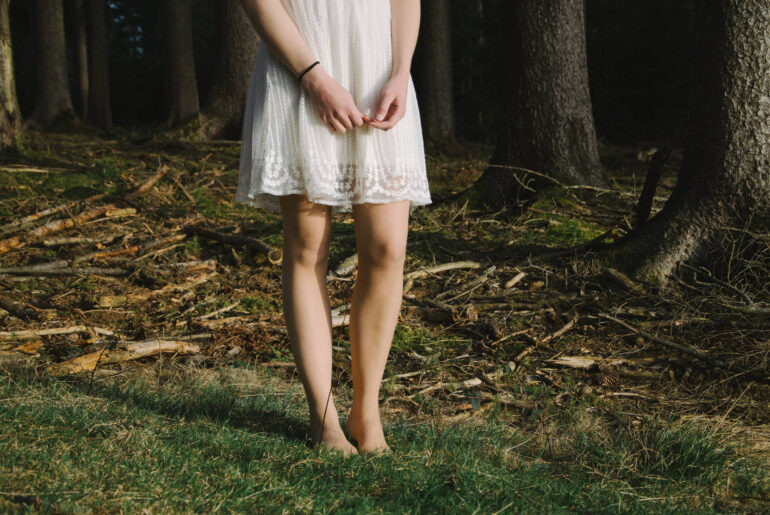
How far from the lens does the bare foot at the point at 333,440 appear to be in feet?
7.34

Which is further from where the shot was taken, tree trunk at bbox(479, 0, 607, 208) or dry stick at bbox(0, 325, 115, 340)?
tree trunk at bbox(479, 0, 607, 208)

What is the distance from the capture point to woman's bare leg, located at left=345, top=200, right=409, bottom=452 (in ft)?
7.30

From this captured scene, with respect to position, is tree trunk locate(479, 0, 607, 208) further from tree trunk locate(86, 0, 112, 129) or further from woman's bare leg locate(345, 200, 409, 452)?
tree trunk locate(86, 0, 112, 129)

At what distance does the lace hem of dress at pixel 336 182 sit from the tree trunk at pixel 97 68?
1557 centimetres

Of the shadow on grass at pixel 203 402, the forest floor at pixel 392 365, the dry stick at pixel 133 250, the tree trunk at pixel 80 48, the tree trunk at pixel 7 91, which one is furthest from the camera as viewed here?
the tree trunk at pixel 80 48

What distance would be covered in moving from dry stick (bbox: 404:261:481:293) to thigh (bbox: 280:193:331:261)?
2.04 m

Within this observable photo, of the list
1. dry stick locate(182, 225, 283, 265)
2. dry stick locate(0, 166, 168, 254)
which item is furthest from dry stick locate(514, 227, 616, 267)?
dry stick locate(0, 166, 168, 254)

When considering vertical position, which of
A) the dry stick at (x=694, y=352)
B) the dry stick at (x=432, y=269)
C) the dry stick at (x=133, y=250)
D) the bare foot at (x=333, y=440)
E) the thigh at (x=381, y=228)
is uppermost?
the thigh at (x=381, y=228)

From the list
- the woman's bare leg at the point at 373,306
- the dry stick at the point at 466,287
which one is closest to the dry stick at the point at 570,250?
the dry stick at the point at 466,287

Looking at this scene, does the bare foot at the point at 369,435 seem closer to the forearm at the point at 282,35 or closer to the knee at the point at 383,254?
the knee at the point at 383,254

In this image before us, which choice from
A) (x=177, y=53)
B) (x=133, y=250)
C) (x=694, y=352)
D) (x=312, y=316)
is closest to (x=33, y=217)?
(x=133, y=250)

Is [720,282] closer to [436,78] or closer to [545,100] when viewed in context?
[545,100]

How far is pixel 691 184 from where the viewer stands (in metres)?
3.87

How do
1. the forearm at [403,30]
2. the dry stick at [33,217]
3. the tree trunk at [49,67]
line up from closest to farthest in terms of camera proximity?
the forearm at [403,30] → the dry stick at [33,217] → the tree trunk at [49,67]
